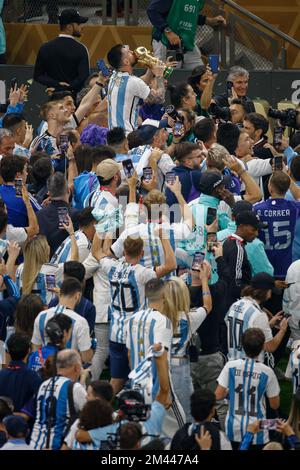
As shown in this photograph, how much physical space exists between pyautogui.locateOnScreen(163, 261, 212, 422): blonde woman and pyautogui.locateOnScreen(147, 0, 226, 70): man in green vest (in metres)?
6.73

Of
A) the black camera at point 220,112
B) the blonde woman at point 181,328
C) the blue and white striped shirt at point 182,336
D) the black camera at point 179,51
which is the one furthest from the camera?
the black camera at point 179,51

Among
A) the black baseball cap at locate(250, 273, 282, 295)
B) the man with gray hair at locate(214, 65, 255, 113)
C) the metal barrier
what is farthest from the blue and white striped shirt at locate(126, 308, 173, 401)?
the metal barrier

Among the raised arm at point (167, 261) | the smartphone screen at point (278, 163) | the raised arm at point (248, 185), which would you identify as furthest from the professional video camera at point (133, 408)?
the smartphone screen at point (278, 163)

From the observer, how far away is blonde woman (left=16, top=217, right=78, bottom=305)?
37.2ft

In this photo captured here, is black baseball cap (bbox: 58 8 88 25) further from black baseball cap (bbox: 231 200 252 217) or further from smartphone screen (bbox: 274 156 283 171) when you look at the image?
black baseball cap (bbox: 231 200 252 217)

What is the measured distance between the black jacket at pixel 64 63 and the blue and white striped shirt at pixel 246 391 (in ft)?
22.3

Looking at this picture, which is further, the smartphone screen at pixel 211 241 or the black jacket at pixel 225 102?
the black jacket at pixel 225 102

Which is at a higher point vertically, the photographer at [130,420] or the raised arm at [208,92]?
the photographer at [130,420]

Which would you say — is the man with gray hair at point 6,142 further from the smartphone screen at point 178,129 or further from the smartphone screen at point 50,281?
the smartphone screen at point 50,281

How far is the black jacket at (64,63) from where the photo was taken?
16078 millimetres

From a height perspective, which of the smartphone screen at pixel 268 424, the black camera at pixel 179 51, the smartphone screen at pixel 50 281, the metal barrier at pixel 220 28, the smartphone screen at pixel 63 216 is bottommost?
the metal barrier at pixel 220 28

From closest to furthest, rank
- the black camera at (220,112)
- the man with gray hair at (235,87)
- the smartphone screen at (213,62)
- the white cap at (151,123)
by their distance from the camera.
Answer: the white cap at (151,123) < the black camera at (220,112) < the smartphone screen at (213,62) < the man with gray hair at (235,87)

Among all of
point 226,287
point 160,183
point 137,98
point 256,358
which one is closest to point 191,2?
point 137,98
